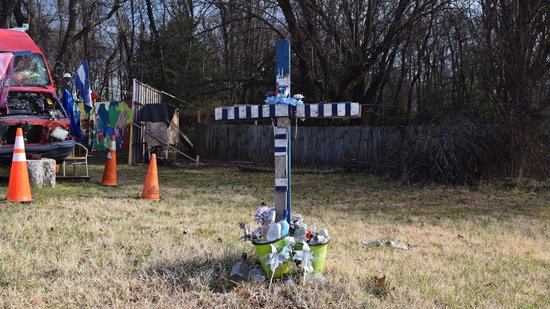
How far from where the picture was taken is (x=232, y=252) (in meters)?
4.25

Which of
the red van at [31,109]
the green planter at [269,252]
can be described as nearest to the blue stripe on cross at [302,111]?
the green planter at [269,252]

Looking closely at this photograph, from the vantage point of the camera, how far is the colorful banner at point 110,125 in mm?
20516

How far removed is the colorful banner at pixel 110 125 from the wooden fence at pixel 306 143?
3271 mm

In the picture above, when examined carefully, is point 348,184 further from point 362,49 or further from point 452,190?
point 362,49

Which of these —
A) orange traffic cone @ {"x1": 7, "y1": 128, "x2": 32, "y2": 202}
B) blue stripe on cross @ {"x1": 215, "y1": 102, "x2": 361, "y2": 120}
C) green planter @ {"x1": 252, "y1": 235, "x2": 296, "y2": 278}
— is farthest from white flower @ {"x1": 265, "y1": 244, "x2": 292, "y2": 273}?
orange traffic cone @ {"x1": 7, "y1": 128, "x2": 32, "y2": 202}

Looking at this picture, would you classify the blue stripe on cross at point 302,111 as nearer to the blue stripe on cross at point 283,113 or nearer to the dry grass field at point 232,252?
the blue stripe on cross at point 283,113

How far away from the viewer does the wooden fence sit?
17.9 meters

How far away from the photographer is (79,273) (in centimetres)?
372

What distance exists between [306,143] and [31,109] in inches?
435

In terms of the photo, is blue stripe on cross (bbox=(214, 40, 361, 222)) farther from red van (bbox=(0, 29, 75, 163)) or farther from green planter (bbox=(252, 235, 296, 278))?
red van (bbox=(0, 29, 75, 163))

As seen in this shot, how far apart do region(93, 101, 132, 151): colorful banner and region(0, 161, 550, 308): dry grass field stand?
38.2 ft

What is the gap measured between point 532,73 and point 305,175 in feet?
21.5

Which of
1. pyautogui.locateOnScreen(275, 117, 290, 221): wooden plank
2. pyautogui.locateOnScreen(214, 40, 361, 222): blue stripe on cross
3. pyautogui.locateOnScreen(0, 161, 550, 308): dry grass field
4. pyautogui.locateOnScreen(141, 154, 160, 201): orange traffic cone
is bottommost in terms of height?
pyautogui.locateOnScreen(0, 161, 550, 308): dry grass field

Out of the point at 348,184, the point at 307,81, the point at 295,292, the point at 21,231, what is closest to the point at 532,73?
the point at 348,184
